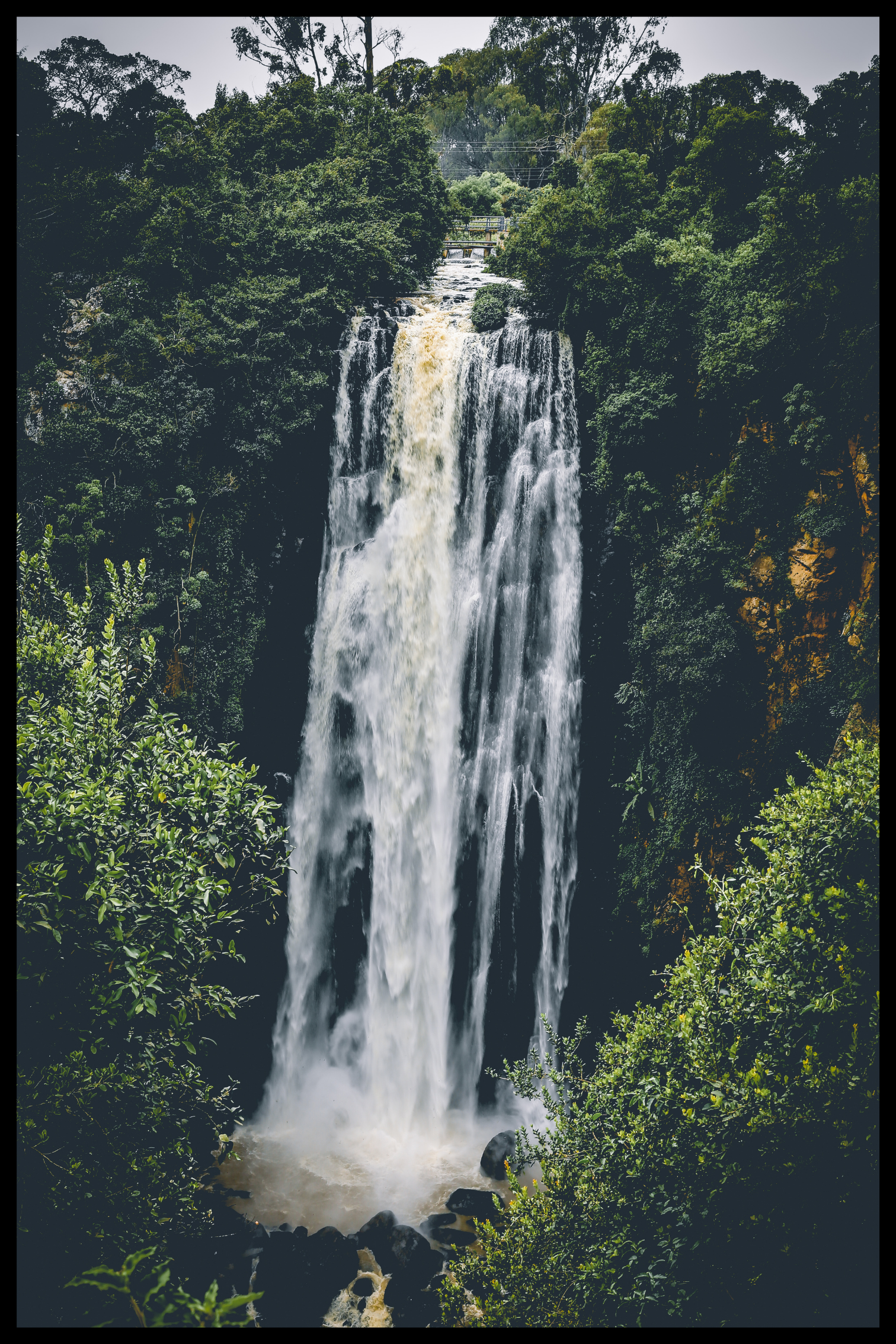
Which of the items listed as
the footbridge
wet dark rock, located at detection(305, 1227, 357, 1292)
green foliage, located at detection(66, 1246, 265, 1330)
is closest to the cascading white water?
wet dark rock, located at detection(305, 1227, 357, 1292)

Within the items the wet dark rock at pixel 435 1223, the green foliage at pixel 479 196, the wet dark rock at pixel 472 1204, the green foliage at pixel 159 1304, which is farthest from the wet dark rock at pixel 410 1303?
the green foliage at pixel 479 196

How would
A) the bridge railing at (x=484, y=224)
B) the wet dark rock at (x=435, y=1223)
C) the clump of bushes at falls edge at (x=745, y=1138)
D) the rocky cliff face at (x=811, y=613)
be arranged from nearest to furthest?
the clump of bushes at falls edge at (x=745, y=1138) < the rocky cliff face at (x=811, y=613) < the wet dark rock at (x=435, y=1223) < the bridge railing at (x=484, y=224)

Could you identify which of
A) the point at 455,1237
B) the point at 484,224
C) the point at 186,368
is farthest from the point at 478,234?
the point at 455,1237

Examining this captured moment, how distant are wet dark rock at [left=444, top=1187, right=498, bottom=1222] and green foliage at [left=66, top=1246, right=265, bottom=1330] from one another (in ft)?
26.7

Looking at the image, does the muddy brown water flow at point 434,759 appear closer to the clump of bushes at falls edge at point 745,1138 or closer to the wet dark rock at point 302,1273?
the wet dark rock at point 302,1273

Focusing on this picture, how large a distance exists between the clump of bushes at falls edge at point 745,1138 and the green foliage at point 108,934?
3.93 m

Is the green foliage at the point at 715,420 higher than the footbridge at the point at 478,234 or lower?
lower

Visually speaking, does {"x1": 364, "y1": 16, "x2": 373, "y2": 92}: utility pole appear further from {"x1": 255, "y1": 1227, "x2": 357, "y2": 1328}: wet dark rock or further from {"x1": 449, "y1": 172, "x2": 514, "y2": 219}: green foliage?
{"x1": 255, "y1": 1227, "x2": 357, "y2": 1328}: wet dark rock

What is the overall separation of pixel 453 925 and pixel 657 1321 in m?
8.50

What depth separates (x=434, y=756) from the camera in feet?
51.5

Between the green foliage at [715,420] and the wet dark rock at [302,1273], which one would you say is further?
the green foliage at [715,420]

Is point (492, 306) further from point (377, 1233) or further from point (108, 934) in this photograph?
point (377, 1233)

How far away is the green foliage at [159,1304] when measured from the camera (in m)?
4.96

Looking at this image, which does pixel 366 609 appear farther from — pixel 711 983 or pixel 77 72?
pixel 77 72
